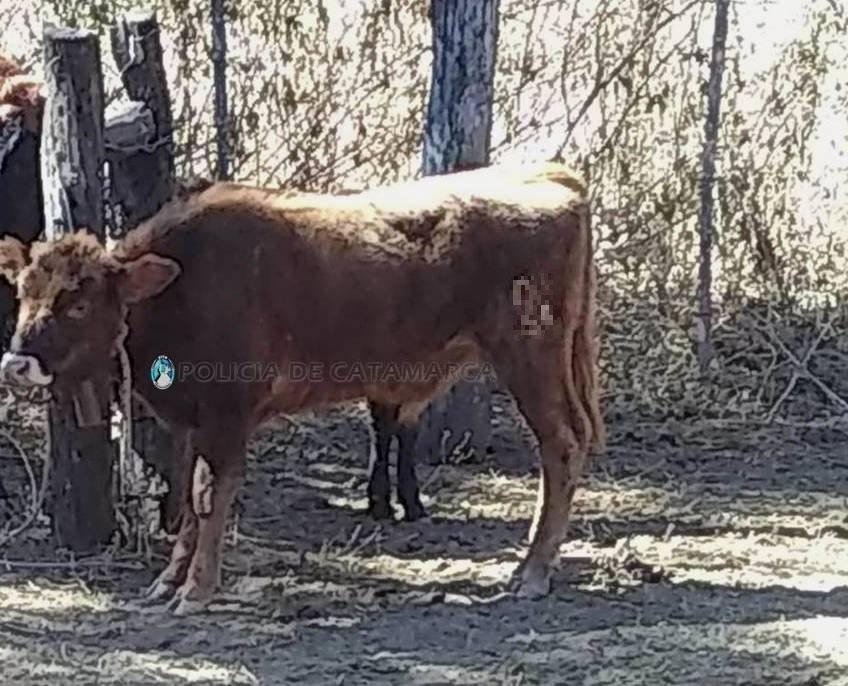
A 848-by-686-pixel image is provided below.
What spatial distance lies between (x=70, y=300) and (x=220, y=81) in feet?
8.83

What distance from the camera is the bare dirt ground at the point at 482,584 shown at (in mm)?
5664

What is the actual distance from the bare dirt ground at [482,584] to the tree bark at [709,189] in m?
0.93

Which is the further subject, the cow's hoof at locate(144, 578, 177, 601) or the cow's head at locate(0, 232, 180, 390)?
the cow's hoof at locate(144, 578, 177, 601)

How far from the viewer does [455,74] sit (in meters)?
7.90

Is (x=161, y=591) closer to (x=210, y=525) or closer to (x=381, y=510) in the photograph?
(x=210, y=525)

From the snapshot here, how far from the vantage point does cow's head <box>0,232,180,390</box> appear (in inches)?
235

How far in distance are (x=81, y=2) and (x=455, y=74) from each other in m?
2.46

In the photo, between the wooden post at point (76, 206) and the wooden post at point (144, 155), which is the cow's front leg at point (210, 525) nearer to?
the wooden post at point (76, 206)

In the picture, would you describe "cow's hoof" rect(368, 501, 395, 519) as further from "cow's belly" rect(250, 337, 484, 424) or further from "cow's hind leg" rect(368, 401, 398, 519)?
"cow's belly" rect(250, 337, 484, 424)

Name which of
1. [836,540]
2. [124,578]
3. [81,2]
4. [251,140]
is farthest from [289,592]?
[81,2]

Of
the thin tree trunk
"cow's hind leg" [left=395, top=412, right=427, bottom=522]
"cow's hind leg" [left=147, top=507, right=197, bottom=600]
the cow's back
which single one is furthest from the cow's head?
the thin tree trunk

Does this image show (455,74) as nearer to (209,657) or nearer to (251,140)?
(251,140)

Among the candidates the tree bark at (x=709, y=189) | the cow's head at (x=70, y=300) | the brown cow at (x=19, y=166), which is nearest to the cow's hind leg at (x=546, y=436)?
the cow's head at (x=70, y=300)

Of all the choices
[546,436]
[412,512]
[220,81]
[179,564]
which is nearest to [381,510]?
[412,512]
